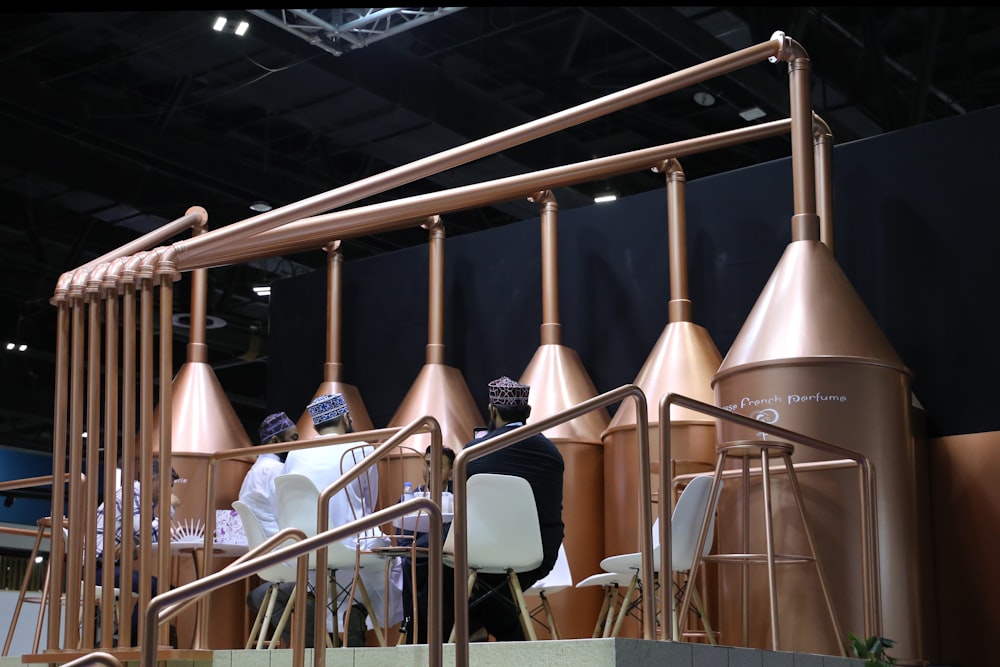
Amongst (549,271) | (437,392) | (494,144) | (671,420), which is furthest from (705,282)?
(437,392)

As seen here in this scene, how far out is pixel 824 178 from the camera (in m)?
7.36

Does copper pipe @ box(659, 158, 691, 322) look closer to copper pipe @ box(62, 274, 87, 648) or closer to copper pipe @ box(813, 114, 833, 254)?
copper pipe @ box(813, 114, 833, 254)

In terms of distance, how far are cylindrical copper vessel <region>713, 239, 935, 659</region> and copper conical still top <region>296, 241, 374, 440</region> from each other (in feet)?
11.4

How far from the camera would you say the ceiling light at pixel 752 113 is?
411 inches

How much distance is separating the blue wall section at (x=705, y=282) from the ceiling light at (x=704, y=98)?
204 centimetres

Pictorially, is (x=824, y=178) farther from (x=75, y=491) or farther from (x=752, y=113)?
(x=75, y=491)

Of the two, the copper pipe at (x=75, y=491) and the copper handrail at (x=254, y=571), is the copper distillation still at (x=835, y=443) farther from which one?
the copper pipe at (x=75, y=491)

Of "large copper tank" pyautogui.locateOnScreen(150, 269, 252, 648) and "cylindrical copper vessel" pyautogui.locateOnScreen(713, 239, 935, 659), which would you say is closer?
"cylindrical copper vessel" pyautogui.locateOnScreen(713, 239, 935, 659)

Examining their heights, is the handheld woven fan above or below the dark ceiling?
below

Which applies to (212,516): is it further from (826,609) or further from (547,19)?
(547,19)

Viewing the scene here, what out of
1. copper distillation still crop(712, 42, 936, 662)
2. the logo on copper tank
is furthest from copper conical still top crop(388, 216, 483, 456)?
the logo on copper tank

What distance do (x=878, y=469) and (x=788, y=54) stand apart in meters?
2.27

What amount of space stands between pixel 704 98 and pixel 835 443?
4.79 m

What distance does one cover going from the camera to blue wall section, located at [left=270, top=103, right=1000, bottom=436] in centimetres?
703
